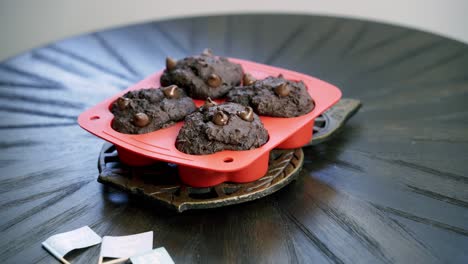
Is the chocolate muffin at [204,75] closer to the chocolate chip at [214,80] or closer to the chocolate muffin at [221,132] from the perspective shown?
the chocolate chip at [214,80]

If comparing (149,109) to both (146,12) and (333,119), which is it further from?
(146,12)

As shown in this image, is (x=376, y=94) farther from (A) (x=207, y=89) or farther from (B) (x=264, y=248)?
(B) (x=264, y=248)

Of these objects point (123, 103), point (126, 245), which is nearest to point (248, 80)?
point (123, 103)

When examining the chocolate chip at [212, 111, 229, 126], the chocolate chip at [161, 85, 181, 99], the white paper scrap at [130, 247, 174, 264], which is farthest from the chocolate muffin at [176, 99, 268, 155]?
the white paper scrap at [130, 247, 174, 264]

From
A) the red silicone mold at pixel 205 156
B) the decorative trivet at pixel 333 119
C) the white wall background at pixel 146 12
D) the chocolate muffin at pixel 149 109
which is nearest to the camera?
the red silicone mold at pixel 205 156

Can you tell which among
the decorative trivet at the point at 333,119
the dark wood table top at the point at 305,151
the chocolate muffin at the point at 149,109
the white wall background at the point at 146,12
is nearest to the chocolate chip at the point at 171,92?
the chocolate muffin at the point at 149,109
